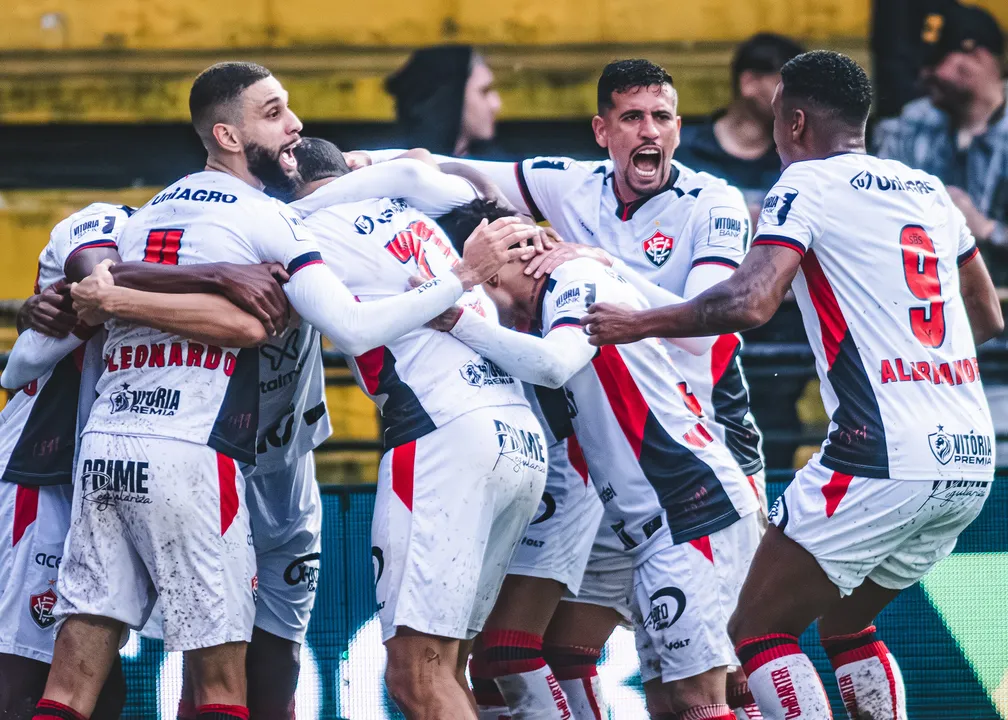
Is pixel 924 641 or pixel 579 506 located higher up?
pixel 579 506

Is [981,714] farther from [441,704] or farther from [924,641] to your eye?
[441,704]

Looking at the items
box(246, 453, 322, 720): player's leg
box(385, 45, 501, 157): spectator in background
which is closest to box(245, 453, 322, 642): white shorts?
box(246, 453, 322, 720): player's leg

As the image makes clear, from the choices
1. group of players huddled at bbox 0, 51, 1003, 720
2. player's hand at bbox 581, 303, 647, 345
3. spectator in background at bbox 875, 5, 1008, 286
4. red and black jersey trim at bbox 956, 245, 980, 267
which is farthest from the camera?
spectator in background at bbox 875, 5, 1008, 286

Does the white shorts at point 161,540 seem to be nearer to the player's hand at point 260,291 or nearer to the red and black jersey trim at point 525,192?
the player's hand at point 260,291

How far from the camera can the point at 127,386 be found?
4551 millimetres

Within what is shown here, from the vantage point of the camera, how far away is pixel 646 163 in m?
A: 5.82

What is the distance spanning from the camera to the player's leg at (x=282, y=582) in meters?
5.31

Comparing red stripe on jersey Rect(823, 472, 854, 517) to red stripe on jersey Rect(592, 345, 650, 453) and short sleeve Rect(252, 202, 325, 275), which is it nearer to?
red stripe on jersey Rect(592, 345, 650, 453)

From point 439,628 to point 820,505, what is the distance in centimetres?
129

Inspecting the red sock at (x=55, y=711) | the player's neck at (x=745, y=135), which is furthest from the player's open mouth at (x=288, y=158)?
the player's neck at (x=745, y=135)

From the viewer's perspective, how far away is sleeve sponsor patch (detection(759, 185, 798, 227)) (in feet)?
15.0

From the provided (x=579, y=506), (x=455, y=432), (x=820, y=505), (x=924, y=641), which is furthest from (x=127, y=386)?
(x=924, y=641)

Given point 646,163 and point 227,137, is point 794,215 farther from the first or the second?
point 227,137

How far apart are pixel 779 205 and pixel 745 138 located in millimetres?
4575
